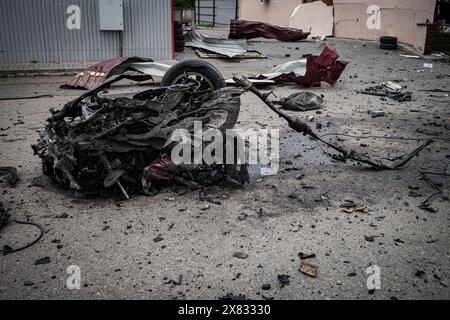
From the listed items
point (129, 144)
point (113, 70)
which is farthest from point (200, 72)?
point (113, 70)

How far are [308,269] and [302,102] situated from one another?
5.39 m

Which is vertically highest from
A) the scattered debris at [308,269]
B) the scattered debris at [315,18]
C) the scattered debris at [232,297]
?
the scattered debris at [315,18]

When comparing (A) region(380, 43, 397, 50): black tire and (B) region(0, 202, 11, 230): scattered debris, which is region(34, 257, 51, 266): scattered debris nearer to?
(B) region(0, 202, 11, 230): scattered debris

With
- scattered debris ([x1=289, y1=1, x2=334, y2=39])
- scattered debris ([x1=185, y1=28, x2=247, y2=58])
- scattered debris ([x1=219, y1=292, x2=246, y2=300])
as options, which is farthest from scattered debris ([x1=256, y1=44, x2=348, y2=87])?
scattered debris ([x1=289, y1=1, x2=334, y2=39])

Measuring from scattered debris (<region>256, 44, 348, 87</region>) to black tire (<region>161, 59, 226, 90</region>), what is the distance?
3555 mm

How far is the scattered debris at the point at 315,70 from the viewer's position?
9656 mm

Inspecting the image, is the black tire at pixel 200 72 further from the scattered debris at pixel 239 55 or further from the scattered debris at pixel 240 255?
the scattered debris at pixel 239 55

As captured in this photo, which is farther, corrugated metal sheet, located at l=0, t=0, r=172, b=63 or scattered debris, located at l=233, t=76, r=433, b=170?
corrugated metal sheet, located at l=0, t=0, r=172, b=63

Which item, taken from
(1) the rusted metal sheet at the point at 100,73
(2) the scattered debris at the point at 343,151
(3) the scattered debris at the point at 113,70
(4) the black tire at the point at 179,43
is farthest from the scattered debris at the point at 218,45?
(2) the scattered debris at the point at 343,151

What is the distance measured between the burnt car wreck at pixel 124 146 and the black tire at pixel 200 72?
71.4 inches

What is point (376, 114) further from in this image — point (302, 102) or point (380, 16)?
point (380, 16)

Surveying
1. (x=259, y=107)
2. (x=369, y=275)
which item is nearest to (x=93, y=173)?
(x=369, y=275)

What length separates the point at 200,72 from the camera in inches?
268

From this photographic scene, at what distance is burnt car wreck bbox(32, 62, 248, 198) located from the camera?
438cm
